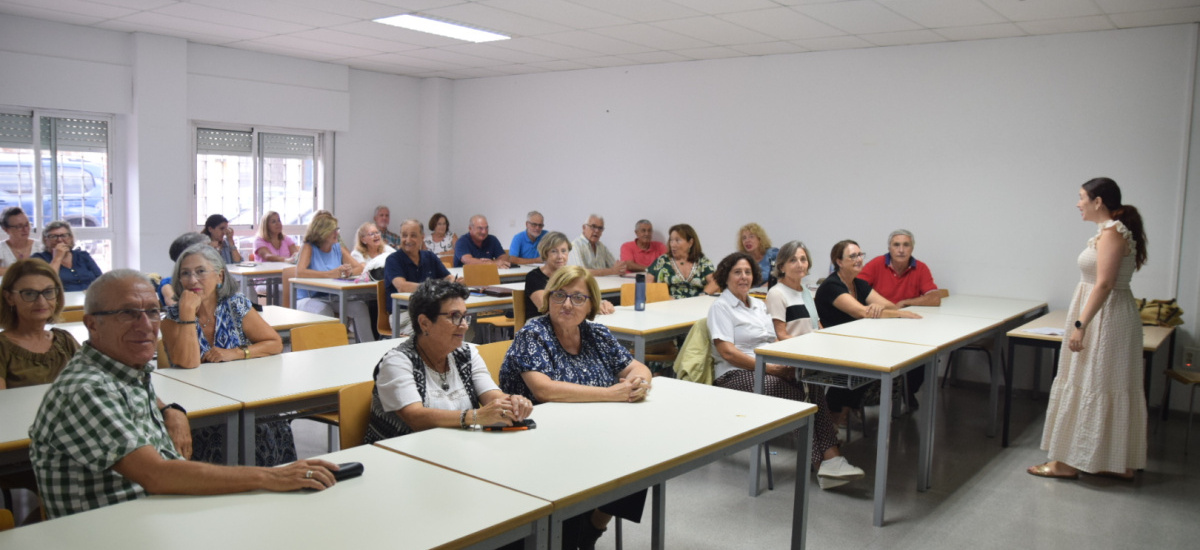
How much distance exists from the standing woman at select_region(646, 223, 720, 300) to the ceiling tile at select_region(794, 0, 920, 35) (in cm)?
182

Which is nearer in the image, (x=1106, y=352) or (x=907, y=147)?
(x=1106, y=352)

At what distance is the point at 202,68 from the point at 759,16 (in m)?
5.37

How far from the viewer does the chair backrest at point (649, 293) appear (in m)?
5.86

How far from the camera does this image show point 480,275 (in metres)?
7.08

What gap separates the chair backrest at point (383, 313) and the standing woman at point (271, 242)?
2304mm

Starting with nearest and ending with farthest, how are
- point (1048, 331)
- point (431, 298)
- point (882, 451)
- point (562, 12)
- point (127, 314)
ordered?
1. point (127, 314)
2. point (431, 298)
3. point (882, 451)
4. point (1048, 331)
5. point (562, 12)

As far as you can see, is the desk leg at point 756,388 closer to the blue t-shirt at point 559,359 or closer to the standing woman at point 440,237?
the blue t-shirt at point 559,359

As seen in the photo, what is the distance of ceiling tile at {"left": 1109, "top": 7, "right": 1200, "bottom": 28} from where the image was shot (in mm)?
5453

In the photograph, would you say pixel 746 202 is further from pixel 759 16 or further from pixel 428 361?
pixel 428 361

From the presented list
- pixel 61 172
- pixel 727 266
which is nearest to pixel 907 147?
pixel 727 266

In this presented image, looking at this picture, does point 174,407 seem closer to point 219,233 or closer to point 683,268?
point 683,268

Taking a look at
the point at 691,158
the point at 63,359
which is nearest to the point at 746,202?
the point at 691,158

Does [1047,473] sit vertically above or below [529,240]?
below

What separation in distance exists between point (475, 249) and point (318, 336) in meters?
4.85
